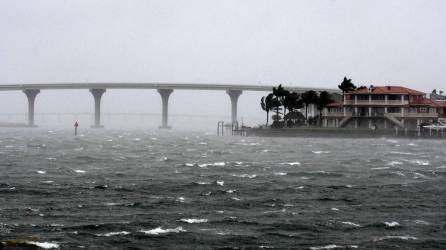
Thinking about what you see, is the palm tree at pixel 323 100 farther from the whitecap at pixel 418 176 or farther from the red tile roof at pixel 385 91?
the whitecap at pixel 418 176

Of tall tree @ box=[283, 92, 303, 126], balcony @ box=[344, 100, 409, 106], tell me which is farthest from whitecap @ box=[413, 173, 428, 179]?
tall tree @ box=[283, 92, 303, 126]

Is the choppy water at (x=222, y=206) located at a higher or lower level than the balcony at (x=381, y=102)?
lower

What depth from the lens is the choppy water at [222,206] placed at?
2612 cm

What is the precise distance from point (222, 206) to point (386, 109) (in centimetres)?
11801

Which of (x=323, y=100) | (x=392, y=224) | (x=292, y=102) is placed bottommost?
(x=392, y=224)

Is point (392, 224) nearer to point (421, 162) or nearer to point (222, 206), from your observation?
point (222, 206)

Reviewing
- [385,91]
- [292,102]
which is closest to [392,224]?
[385,91]

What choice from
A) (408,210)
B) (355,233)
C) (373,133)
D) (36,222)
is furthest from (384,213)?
(373,133)

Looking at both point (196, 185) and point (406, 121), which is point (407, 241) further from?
point (406, 121)

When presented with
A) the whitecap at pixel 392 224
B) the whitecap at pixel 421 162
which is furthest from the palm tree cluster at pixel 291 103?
the whitecap at pixel 392 224

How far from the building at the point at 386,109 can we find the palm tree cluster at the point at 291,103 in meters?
10.3

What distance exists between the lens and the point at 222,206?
3406 cm

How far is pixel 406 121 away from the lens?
146 meters

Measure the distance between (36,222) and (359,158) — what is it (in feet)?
157
